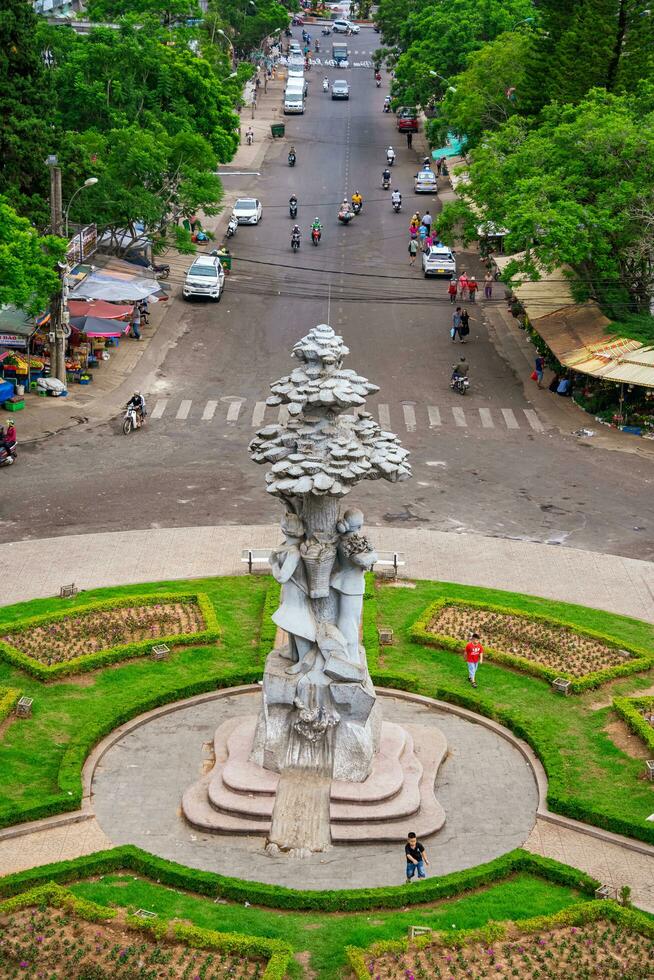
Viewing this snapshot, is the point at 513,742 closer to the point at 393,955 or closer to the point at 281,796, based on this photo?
the point at 281,796

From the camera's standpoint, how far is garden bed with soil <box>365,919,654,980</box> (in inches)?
819

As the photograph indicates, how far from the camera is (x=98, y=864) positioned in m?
23.3

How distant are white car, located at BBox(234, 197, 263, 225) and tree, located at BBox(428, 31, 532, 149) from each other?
11311 mm

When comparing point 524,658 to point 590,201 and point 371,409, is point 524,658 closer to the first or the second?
point 371,409

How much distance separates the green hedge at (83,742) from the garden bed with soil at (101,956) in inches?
121

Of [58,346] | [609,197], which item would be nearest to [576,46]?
[609,197]

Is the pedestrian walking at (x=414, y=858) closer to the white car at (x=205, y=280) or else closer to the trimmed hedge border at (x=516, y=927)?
the trimmed hedge border at (x=516, y=927)

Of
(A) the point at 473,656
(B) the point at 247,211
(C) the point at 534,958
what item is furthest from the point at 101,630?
(B) the point at 247,211

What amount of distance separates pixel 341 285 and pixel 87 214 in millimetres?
13351

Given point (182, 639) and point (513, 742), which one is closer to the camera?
point (513, 742)

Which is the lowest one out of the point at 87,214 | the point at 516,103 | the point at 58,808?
the point at 58,808

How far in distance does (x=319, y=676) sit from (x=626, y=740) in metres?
6.56

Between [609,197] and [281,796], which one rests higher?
[609,197]

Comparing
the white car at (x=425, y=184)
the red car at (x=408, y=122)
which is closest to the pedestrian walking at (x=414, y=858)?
the white car at (x=425, y=184)
